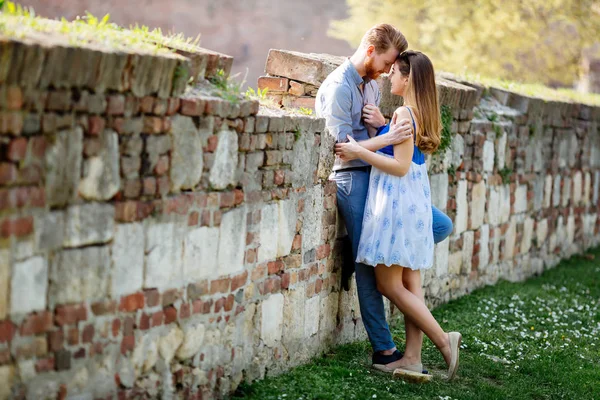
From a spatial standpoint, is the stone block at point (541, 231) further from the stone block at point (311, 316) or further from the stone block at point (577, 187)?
the stone block at point (311, 316)

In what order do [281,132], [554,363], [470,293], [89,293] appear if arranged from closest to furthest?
1. [89,293]
2. [281,132]
3. [554,363]
4. [470,293]

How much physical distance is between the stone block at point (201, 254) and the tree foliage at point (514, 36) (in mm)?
13957

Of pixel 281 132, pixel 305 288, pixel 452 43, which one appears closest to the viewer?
pixel 281 132

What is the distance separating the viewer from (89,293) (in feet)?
11.3

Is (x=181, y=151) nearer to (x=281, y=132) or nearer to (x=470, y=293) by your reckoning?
(x=281, y=132)

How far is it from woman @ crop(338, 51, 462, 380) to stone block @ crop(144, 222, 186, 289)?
154 centimetres

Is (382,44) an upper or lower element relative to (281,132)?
upper

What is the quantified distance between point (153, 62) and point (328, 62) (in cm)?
251

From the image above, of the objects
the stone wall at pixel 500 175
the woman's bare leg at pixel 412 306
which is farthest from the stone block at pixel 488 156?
the woman's bare leg at pixel 412 306

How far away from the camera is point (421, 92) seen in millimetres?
5176

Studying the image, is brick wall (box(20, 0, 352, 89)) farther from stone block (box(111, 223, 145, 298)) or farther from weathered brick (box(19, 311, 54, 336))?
weathered brick (box(19, 311, 54, 336))

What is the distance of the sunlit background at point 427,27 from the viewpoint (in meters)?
18.1

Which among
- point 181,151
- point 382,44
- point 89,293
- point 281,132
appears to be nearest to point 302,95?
point 382,44

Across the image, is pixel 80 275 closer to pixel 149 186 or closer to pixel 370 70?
pixel 149 186
